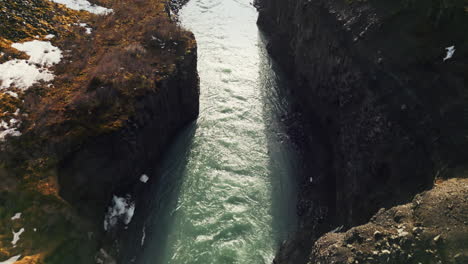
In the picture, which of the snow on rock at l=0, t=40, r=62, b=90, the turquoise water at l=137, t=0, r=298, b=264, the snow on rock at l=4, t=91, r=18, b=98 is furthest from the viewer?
the snow on rock at l=0, t=40, r=62, b=90

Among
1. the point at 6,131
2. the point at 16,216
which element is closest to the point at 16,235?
the point at 16,216

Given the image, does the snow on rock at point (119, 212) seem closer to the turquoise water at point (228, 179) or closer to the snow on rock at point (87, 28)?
the turquoise water at point (228, 179)

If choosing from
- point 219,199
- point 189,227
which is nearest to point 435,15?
point 219,199

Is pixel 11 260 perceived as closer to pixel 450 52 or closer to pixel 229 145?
pixel 229 145

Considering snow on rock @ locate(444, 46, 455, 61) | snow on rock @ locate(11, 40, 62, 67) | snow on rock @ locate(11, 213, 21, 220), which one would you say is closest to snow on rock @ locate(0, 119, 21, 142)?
snow on rock @ locate(11, 213, 21, 220)

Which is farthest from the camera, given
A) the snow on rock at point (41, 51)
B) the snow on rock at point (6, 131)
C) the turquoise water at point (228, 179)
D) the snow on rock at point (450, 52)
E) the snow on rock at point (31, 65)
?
the snow on rock at point (41, 51)

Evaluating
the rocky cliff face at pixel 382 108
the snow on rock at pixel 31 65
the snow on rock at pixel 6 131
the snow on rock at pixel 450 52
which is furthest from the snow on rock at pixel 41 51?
the snow on rock at pixel 450 52

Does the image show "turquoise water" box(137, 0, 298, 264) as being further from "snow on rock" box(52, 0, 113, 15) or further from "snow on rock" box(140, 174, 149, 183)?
"snow on rock" box(52, 0, 113, 15)
